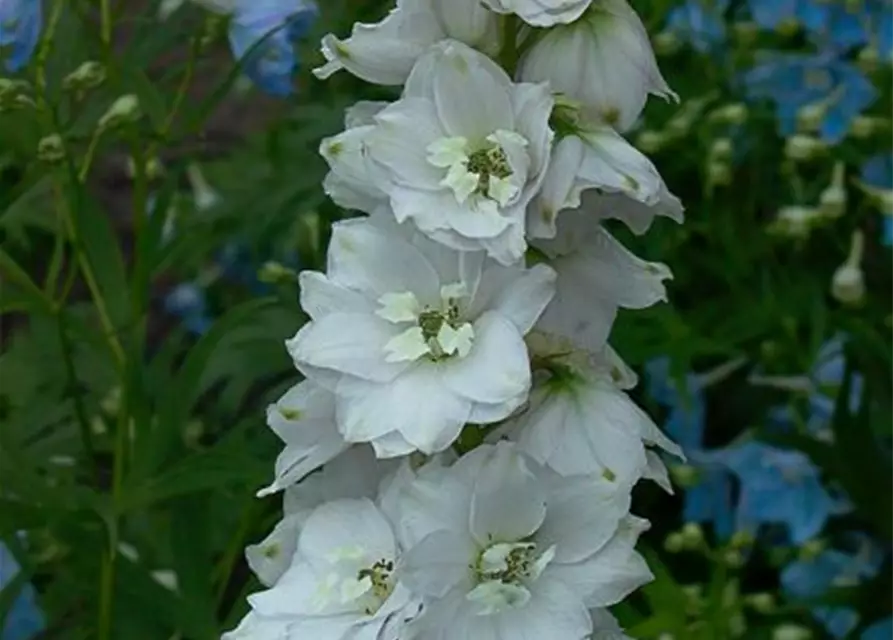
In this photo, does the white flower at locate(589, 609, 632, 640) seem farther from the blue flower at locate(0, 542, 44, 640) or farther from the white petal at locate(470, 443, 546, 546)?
the blue flower at locate(0, 542, 44, 640)

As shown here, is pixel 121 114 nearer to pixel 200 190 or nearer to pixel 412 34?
pixel 412 34

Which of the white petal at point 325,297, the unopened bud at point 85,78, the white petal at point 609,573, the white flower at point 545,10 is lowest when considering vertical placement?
the unopened bud at point 85,78

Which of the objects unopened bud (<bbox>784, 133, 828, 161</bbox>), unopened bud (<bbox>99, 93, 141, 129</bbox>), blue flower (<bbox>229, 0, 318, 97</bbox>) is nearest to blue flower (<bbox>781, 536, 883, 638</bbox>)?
unopened bud (<bbox>784, 133, 828, 161</bbox>)

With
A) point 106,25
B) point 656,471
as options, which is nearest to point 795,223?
point 106,25

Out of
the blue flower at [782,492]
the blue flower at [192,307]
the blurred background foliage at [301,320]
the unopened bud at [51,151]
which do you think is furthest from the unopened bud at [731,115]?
the unopened bud at [51,151]

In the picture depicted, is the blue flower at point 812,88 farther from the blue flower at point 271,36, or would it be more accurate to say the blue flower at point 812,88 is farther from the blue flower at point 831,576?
the blue flower at point 271,36

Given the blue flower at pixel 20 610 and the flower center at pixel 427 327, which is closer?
the flower center at pixel 427 327

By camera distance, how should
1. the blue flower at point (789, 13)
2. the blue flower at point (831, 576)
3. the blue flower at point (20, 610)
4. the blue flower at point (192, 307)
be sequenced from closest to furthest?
the blue flower at point (20, 610) < the blue flower at point (831, 576) < the blue flower at point (789, 13) < the blue flower at point (192, 307)

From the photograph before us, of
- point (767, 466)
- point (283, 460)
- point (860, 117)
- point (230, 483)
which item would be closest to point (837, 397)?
point (767, 466)
